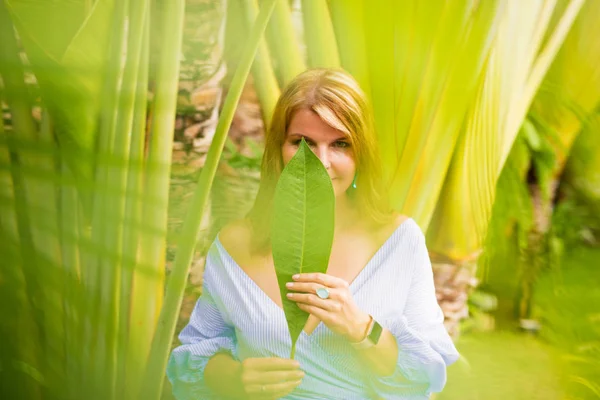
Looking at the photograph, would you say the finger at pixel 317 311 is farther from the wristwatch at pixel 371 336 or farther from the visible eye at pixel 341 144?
the visible eye at pixel 341 144

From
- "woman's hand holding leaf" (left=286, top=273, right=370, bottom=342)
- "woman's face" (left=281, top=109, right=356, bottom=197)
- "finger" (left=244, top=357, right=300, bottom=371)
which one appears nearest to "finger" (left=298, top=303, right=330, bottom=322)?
"woman's hand holding leaf" (left=286, top=273, right=370, bottom=342)

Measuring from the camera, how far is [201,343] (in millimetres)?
1334

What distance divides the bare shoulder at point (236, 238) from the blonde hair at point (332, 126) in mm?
17

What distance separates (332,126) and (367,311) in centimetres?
38

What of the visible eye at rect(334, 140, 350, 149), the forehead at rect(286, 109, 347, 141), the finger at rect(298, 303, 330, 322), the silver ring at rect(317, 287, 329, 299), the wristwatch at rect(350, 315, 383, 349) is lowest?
the wristwatch at rect(350, 315, 383, 349)

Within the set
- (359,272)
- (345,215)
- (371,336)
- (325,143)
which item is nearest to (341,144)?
(325,143)

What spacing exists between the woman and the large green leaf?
0.03 metres

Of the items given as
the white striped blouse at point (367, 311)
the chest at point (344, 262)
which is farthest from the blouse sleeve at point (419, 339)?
the chest at point (344, 262)

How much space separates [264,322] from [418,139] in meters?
0.51

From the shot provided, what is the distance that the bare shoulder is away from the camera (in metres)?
1.32

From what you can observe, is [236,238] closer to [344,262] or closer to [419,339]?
[344,262]

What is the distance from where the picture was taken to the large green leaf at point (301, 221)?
1.19 m

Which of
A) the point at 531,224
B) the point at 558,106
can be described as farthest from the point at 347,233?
the point at 558,106

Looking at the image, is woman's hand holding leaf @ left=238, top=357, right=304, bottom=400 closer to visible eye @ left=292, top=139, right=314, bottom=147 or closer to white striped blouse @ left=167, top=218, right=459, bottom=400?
white striped blouse @ left=167, top=218, right=459, bottom=400
